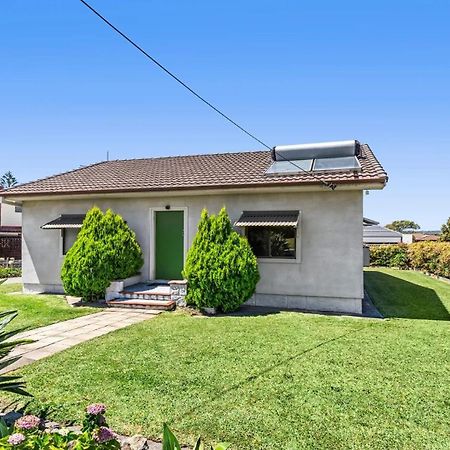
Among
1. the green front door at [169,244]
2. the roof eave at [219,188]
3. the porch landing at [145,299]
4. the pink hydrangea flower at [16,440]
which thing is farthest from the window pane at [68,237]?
the pink hydrangea flower at [16,440]

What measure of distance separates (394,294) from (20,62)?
17.5 metres

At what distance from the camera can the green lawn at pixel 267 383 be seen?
4.40 m

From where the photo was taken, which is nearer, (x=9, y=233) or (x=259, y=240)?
(x=259, y=240)

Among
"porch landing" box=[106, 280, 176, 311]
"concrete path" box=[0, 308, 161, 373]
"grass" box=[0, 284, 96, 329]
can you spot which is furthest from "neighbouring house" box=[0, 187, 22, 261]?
"concrete path" box=[0, 308, 161, 373]

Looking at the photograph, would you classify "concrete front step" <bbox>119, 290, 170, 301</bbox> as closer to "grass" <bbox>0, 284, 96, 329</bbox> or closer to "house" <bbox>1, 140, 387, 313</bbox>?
"grass" <bbox>0, 284, 96, 329</bbox>

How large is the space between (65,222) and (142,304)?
558 centimetres

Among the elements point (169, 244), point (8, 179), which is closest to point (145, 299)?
point (169, 244)

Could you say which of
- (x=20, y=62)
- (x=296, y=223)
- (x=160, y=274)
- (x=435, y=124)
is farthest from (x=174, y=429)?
(x=435, y=124)

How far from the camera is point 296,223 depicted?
11.9 m

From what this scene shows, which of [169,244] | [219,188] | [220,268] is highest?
[219,188]

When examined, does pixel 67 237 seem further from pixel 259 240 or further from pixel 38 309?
pixel 259 240

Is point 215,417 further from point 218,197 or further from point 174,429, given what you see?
point 218,197

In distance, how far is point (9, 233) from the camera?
3791 centimetres

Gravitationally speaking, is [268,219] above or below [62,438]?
above
